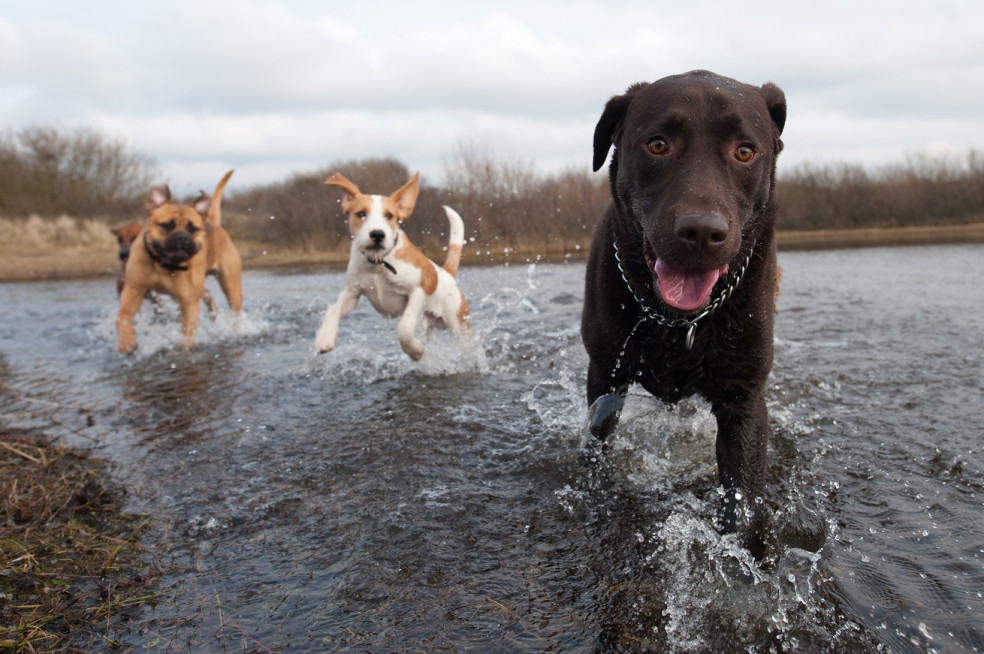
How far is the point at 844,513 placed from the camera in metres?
2.99

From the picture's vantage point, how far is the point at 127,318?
7.14 metres

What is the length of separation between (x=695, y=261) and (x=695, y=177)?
33 cm

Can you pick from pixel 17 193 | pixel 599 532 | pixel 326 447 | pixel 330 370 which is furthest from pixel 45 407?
pixel 17 193

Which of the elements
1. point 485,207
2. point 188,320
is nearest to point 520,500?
point 188,320

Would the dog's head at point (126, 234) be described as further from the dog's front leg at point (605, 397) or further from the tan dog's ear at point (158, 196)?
the dog's front leg at point (605, 397)

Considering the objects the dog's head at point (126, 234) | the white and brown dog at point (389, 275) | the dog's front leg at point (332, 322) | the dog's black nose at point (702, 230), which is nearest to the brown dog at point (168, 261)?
the dog's head at point (126, 234)

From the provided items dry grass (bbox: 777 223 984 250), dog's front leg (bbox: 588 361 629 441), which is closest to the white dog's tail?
dog's front leg (bbox: 588 361 629 441)

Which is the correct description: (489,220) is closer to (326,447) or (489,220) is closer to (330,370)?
(330,370)

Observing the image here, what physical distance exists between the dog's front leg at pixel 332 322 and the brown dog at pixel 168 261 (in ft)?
7.42

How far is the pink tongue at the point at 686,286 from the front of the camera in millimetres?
2418

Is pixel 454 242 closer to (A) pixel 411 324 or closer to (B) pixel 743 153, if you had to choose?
(A) pixel 411 324

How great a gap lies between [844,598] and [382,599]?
1.58 m

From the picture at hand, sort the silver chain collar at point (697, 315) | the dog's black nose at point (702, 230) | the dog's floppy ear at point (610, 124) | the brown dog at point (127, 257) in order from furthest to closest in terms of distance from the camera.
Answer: the brown dog at point (127, 257), the dog's floppy ear at point (610, 124), the silver chain collar at point (697, 315), the dog's black nose at point (702, 230)

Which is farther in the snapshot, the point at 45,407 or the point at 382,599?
the point at 45,407
